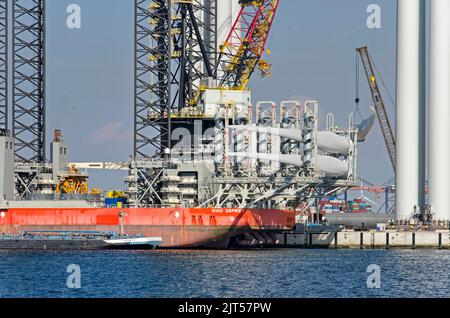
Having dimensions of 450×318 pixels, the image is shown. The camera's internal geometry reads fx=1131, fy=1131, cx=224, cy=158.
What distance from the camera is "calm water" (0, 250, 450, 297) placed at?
55531 millimetres

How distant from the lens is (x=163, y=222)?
9238cm

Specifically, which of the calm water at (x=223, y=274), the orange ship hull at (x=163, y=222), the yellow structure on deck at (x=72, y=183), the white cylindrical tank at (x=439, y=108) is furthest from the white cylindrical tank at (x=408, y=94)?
the yellow structure on deck at (x=72, y=183)

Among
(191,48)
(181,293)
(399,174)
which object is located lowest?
(181,293)

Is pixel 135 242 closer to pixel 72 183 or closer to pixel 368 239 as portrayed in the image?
pixel 72 183

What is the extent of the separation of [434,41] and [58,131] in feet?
116

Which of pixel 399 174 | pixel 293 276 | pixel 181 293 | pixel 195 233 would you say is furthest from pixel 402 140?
pixel 181 293

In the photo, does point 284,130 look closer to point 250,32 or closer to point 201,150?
point 201,150

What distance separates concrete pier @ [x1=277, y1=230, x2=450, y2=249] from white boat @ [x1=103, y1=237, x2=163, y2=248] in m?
16.6

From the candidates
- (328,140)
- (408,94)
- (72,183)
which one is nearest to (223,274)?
(328,140)

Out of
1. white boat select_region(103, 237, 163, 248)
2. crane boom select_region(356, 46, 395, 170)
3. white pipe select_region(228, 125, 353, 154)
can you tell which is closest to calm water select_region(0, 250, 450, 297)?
white boat select_region(103, 237, 163, 248)

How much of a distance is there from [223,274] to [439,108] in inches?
1593

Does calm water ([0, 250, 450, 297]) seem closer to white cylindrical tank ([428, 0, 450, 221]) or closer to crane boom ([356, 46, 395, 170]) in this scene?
white cylindrical tank ([428, 0, 450, 221])

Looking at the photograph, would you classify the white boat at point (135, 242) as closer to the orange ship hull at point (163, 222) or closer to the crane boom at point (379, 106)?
the orange ship hull at point (163, 222)

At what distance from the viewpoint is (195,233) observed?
300 ft
